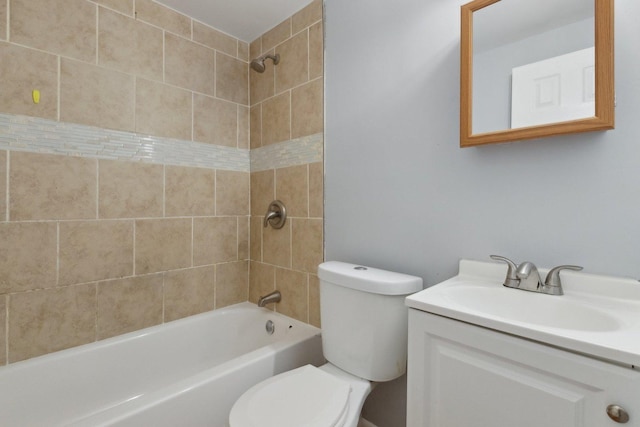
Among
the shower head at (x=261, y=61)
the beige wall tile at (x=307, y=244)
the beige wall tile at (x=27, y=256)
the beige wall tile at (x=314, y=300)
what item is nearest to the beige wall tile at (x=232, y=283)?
the beige wall tile at (x=307, y=244)

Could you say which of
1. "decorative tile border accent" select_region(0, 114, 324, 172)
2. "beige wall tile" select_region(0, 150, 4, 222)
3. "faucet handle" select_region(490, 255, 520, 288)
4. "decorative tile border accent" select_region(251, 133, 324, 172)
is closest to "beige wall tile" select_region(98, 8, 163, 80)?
"decorative tile border accent" select_region(0, 114, 324, 172)

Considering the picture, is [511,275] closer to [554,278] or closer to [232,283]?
[554,278]

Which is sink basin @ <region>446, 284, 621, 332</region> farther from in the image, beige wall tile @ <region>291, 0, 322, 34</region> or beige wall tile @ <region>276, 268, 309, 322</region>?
beige wall tile @ <region>291, 0, 322, 34</region>

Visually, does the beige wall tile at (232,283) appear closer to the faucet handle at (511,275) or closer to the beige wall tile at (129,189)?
the beige wall tile at (129,189)

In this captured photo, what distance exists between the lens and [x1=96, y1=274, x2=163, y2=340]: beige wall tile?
4.98 feet

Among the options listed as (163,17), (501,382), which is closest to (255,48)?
(163,17)

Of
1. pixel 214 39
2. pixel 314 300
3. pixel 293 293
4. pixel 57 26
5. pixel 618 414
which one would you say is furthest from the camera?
pixel 214 39

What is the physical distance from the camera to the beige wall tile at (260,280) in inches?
75.7

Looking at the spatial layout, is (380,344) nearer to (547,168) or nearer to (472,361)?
(472,361)

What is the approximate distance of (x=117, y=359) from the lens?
1.49 metres

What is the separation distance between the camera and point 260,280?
2006 mm

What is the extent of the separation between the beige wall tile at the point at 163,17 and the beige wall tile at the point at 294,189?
3.19 ft

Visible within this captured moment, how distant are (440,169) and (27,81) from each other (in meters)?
1.76

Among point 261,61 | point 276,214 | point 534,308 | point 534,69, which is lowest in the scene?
point 534,308
